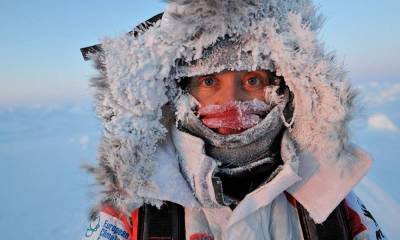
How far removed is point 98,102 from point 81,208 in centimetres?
274

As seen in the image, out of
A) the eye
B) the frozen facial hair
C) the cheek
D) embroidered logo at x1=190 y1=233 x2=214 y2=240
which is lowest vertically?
embroidered logo at x1=190 y1=233 x2=214 y2=240

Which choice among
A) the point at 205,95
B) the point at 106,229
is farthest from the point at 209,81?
the point at 106,229

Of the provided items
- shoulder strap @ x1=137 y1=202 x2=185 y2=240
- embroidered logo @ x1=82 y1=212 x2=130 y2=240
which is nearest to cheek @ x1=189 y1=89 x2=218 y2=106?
shoulder strap @ x1=137 y1=202 x2=185 y2=240

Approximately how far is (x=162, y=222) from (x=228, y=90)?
53 cm

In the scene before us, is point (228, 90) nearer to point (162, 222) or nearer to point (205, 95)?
point (205, 95)

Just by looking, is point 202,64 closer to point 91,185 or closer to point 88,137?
point 91,185

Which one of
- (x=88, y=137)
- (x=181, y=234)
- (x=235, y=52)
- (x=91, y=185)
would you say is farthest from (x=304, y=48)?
(x=88, y=137)

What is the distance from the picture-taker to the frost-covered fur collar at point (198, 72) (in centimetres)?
136

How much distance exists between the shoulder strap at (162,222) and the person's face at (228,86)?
403mm

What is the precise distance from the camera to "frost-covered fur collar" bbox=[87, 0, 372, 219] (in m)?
1.36

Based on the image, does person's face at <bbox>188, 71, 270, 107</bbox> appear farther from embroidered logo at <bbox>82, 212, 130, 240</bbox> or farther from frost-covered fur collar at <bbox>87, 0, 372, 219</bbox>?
embroidered logo at <bbox>82, 212, 130, 240</bbox>

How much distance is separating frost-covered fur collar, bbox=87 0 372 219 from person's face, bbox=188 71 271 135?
6 centimetres

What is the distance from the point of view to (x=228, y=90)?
4.87ft

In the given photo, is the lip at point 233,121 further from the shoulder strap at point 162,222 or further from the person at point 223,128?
the shoulder strap at point 162,222
